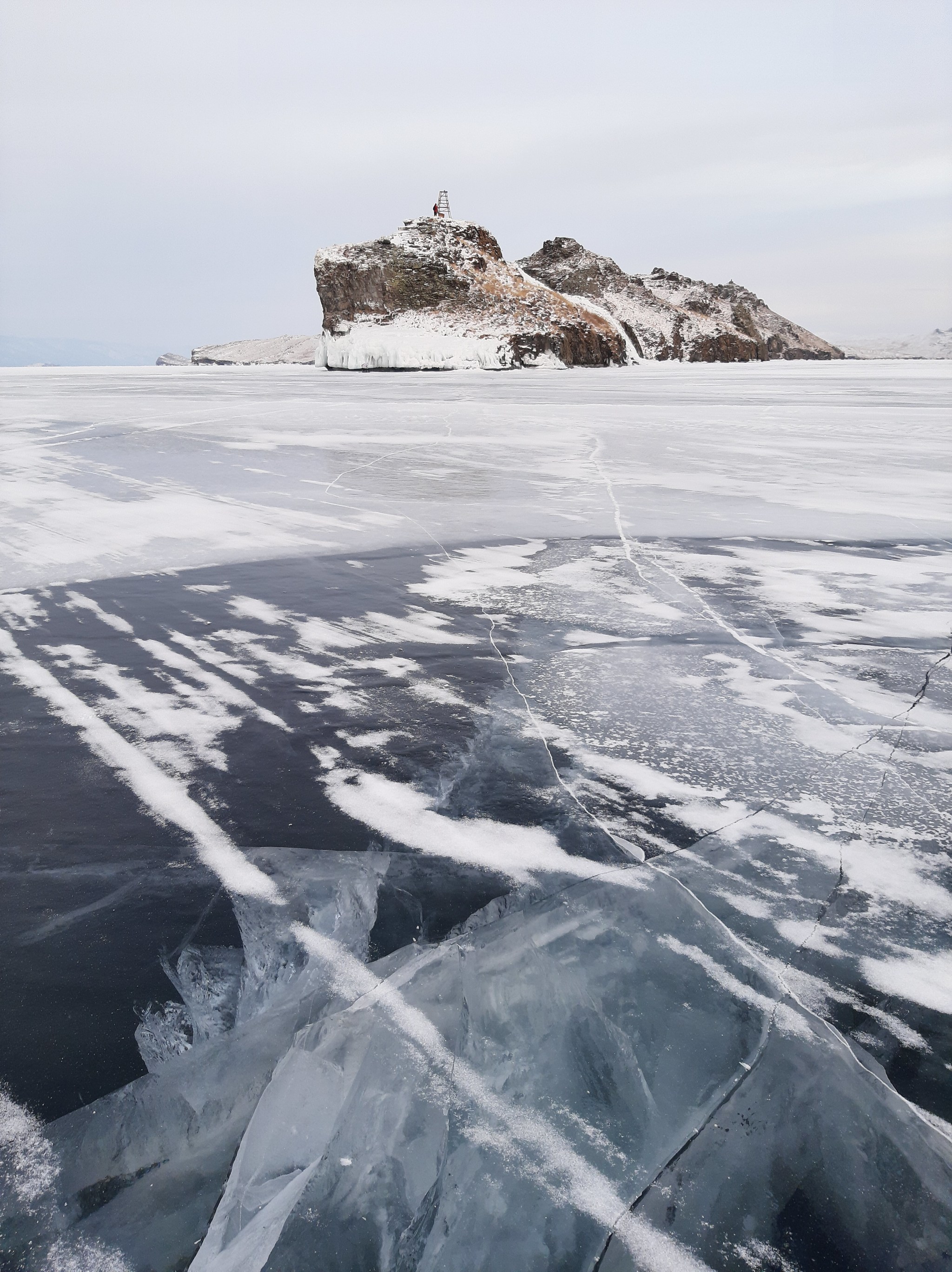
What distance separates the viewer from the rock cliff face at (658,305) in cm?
5447

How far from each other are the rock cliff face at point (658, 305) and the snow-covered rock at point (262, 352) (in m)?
17.2

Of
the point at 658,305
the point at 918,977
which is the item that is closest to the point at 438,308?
the point at 918,977

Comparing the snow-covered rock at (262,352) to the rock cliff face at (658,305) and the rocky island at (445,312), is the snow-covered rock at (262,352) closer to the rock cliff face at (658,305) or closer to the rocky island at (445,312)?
the rock cliff face at (658,305)

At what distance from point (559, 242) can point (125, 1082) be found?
211ft

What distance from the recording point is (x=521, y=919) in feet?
3.28

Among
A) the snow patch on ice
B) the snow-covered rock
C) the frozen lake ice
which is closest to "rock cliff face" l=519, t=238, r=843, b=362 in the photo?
the snow-covered rock

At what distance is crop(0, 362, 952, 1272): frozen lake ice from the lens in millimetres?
692

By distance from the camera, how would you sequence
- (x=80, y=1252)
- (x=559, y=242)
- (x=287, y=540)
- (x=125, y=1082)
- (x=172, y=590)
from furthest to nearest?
(x=559, y=242), (x=287, y=540), (x=172, y=590), (x=125, y=1082), (x=80, y=1252)

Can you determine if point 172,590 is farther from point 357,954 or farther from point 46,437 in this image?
point 46,437

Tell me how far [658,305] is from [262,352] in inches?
1153

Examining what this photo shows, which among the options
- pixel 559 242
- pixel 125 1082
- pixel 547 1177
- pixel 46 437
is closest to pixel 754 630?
pixel 547 1177

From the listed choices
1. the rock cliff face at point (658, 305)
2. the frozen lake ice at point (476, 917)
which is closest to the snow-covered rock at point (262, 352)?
the rock cliff face at point (658, 305)

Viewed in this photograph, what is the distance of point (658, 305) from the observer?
56812 mm

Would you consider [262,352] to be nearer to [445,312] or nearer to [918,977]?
[445,312]
